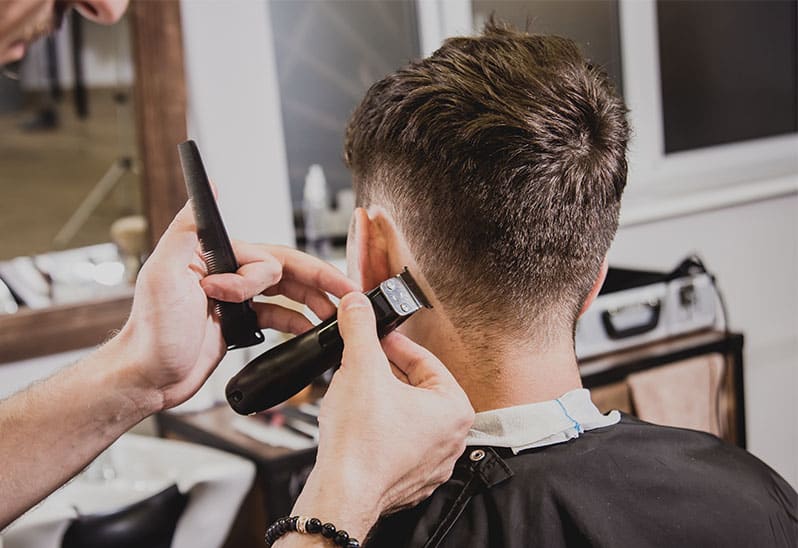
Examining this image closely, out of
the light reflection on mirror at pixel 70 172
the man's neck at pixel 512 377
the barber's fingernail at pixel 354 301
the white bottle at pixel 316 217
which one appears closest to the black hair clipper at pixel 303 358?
the barber's fingernail at pixel 354 301

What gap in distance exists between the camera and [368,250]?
1.40m

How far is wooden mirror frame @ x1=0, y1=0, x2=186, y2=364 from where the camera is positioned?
2525 mm

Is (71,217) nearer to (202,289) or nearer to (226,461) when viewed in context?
(226,461)

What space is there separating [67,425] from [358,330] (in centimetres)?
42

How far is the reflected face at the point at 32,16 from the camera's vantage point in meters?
0.78

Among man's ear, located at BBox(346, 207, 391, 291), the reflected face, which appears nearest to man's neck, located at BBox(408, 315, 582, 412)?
man's ear, located at BBox(346, 207, 391, 291)

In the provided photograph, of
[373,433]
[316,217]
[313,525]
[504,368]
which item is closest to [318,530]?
[313,525]

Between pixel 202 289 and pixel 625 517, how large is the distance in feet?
2.01

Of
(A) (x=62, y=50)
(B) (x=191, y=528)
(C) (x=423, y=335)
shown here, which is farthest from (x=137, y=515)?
(A) (x=62, y=50)

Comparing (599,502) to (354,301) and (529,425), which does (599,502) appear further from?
(354,301)

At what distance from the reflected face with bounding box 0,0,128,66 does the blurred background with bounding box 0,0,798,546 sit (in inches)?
35.9

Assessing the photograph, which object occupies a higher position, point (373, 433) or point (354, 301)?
point (354, 301)

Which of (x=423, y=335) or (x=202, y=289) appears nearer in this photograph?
(x=202, y=289)

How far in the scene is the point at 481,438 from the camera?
4.38 feet
